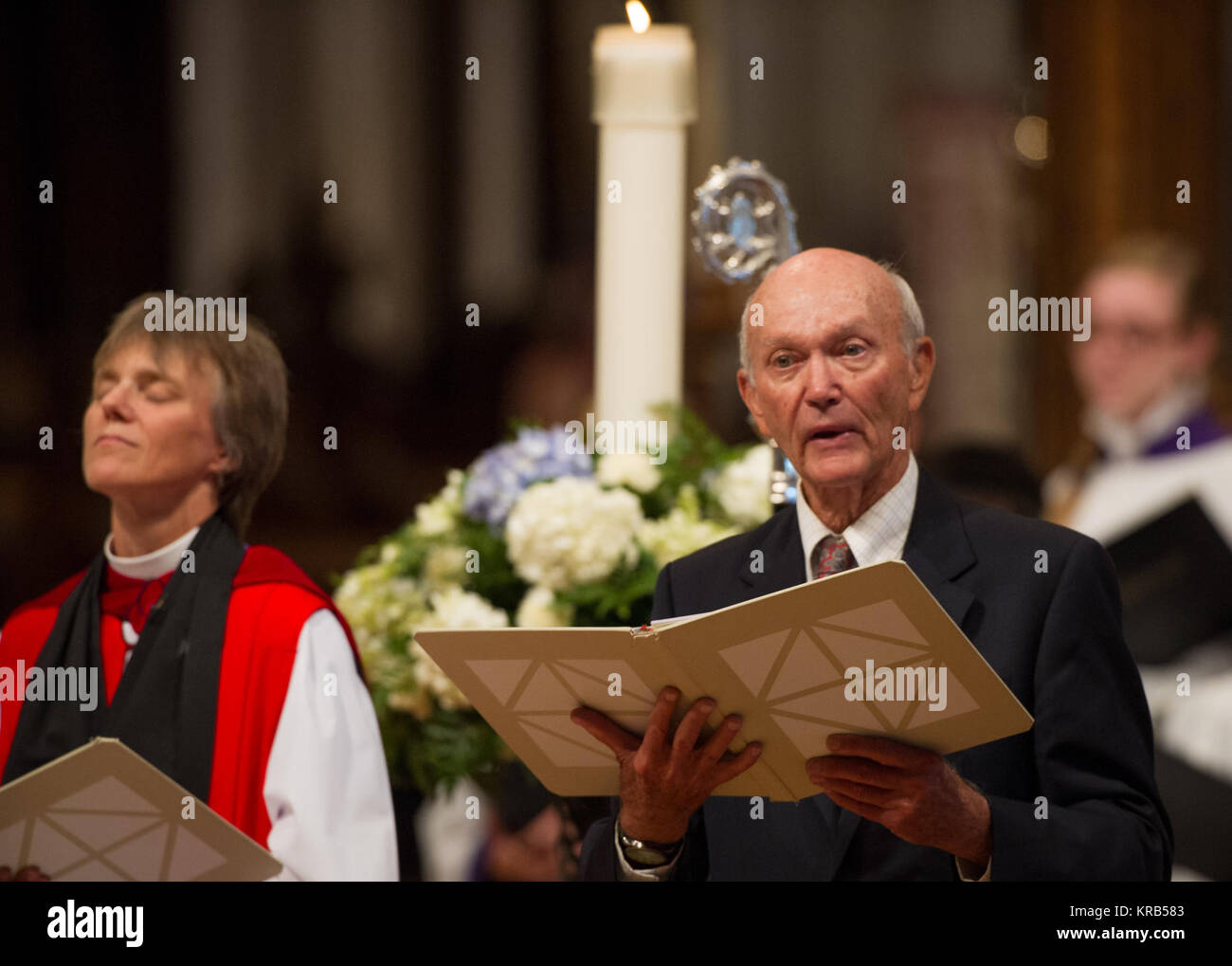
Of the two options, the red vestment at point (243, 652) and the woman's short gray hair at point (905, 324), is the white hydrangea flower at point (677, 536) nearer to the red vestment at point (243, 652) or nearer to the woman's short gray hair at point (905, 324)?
the woman's short gray hair at point (905, 324)

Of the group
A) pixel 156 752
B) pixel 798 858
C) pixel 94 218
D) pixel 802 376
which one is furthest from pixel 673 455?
pixel 94 218

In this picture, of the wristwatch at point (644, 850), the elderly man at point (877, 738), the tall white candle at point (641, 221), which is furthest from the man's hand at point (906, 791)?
the tall white candle at point (641, 221)

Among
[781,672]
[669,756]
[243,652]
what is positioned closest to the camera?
[781,672]

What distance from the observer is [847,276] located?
244 centimetres

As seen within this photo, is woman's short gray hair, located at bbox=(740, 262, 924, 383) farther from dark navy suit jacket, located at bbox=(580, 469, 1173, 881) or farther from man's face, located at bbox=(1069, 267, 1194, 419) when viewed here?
man's face, located at bbox=(1069, 267, 1194, 419)

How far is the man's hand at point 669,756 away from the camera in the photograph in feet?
6.92

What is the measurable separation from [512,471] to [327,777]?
0.67m

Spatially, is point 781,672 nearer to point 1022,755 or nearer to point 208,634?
point 1022,755

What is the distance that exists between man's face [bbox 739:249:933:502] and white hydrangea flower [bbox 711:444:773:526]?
17.0 inches

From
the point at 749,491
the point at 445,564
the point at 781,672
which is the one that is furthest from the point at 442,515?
the point at 781,672

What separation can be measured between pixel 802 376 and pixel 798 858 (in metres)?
0.71

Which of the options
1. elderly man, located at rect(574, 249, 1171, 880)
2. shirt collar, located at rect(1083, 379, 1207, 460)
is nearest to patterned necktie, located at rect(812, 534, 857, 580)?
elderly man, located at rect(574, 249, 1171, 880)

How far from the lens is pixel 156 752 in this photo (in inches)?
106

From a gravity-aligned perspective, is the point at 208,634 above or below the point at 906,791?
above
